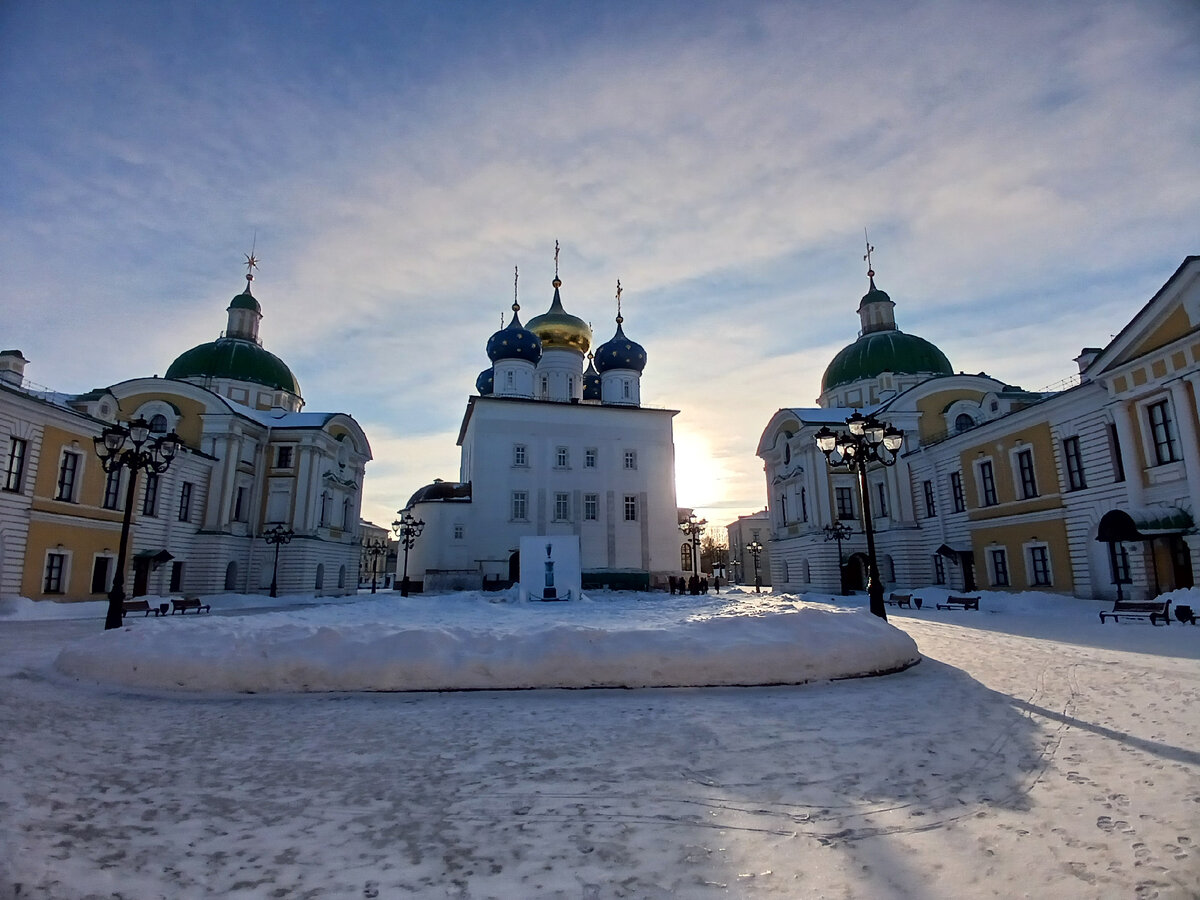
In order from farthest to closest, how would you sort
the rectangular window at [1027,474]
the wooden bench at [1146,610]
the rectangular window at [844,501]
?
the rectangular window at [844,501] < the rectangular window at [1027,474] < the wooden bench at [1146,610]

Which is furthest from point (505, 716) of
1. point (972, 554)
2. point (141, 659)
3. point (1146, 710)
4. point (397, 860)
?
point (972, 554)

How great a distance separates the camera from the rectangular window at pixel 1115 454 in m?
20.5

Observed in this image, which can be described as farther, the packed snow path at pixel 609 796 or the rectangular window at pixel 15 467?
the rectangular window at pixel 15 467

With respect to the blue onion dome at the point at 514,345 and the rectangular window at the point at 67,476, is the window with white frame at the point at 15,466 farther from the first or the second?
the blue onion dome at the point at 514,345

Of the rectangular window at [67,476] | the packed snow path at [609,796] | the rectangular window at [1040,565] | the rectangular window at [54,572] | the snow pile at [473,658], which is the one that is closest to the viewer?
the packed snow path at [609,796]

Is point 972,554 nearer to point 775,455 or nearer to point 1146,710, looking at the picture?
point 775,455

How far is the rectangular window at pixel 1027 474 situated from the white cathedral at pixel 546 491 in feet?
67.9

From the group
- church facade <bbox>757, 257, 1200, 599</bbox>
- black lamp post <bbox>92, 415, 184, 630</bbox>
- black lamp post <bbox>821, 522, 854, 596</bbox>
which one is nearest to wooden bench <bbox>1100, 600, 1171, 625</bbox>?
church facade <bbox>757, 257, 1200, 599</bbox>

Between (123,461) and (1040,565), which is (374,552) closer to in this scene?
(123,461)

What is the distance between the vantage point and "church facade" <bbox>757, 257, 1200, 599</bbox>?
18062mm

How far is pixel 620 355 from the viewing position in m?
47.6

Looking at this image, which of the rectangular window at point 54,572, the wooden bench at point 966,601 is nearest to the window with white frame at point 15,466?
the rectangular window at point 54,572

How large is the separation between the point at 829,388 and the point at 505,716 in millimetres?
43626

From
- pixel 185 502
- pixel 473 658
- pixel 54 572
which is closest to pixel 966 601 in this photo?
pixel 473 658
